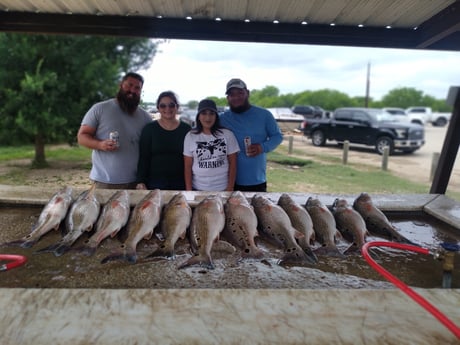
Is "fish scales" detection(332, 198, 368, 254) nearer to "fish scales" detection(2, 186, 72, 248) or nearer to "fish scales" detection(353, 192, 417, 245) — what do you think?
"fish scales" detection(353, 192, 417, 245)

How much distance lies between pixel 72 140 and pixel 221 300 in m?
11.5

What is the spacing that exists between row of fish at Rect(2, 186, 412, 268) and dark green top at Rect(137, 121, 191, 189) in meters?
0.99

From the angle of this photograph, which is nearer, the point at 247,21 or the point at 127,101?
the point at 127,101

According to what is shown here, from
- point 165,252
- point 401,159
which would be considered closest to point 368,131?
point 401,159

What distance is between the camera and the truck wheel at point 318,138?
60.7 feet

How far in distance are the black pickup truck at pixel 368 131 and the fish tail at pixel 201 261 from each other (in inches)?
586

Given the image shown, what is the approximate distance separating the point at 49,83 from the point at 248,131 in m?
8.82

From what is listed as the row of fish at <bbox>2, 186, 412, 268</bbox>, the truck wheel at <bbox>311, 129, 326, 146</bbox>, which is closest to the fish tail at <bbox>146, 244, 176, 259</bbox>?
the row of fish at <bbox>2, 186, 412, 268</bbox>

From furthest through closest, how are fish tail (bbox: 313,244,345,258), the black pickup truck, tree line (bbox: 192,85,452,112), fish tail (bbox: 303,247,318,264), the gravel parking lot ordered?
1. tree line (bbox: 192,85,452,112)
2. the black pickup truck
3. the gravel parking lot
4. fish tail (bbox: 313,244,345,258)
5. fish tail (bbox: 303,247,318,264)

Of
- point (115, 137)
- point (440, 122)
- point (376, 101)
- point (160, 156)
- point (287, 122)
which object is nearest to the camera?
point (115, 137)

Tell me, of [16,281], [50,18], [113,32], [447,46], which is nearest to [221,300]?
[16,281]

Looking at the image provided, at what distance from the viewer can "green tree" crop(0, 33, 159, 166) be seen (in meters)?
10.9

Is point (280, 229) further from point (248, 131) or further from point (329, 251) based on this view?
point (248, 131)

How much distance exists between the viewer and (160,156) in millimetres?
4359
